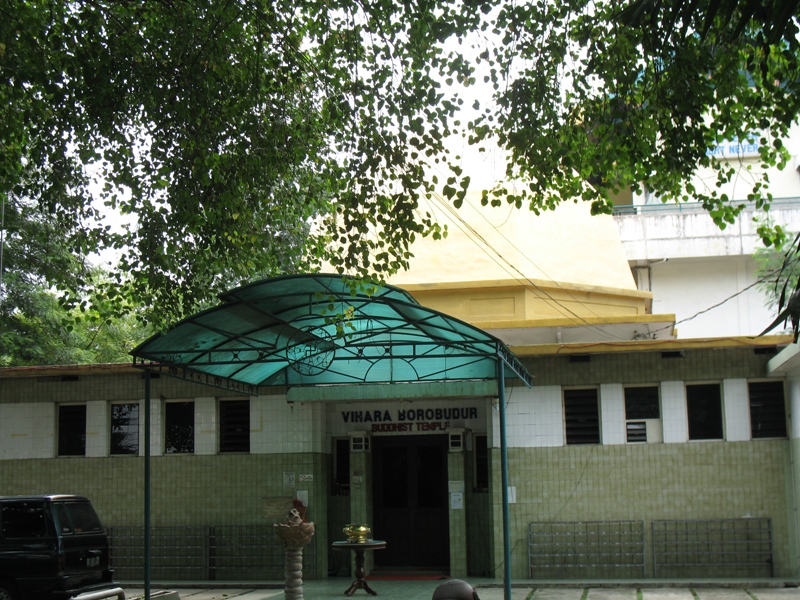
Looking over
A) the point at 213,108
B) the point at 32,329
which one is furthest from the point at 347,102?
the point at 32,329

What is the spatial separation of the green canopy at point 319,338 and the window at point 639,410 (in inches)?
121

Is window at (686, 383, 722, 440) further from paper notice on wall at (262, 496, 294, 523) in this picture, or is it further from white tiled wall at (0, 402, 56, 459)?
white tiled wall at (0, 402, 56, 459)

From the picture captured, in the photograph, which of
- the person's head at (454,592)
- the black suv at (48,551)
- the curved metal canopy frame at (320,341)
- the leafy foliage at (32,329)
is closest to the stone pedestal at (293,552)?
the curved metal canopy frame at (320,341)

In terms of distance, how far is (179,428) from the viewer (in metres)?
19.8

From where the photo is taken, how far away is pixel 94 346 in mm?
37688

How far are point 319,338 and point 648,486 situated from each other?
7350 mm

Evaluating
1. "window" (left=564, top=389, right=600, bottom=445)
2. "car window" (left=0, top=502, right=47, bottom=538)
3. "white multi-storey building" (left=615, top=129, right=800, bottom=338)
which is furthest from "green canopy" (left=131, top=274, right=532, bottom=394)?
"white multi-storey building" (left=615, top=129, right=800, bottom=338)

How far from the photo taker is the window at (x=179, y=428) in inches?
778

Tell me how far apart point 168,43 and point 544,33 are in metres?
4.49

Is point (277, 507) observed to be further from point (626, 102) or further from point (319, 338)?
point (626, 102)

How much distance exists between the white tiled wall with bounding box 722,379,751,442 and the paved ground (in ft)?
8.67

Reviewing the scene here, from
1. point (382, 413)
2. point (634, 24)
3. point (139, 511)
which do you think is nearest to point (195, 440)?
point (139, 511)

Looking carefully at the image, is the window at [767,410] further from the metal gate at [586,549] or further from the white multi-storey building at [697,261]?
the white multi-storey building at [697,261]

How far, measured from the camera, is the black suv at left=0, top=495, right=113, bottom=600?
13.5 meters
